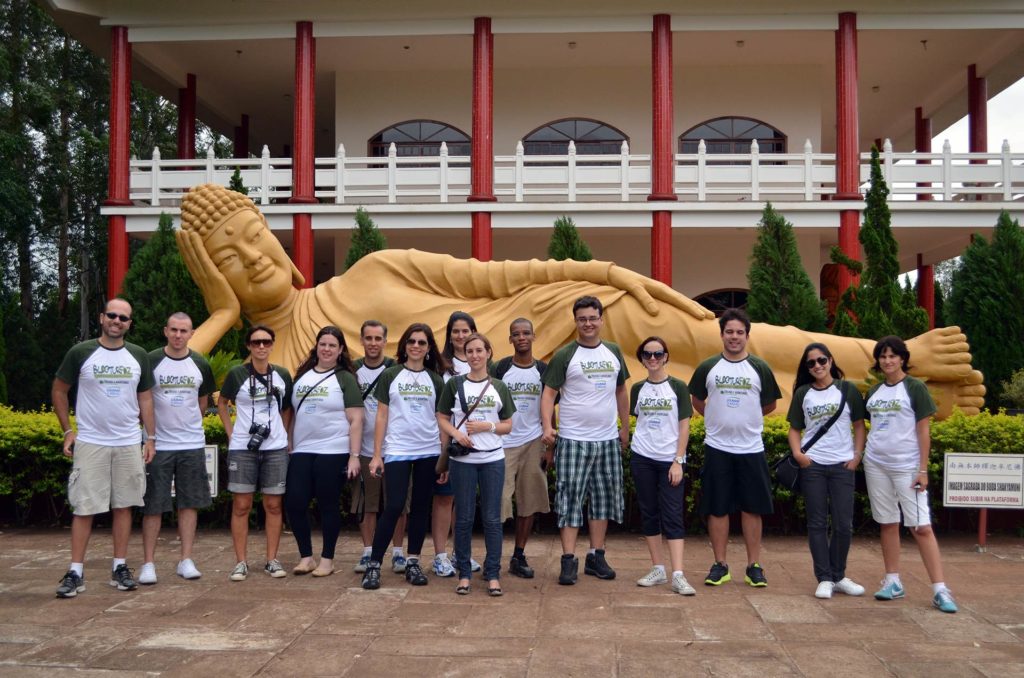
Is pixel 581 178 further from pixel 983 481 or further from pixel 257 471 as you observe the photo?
pixel 257 471

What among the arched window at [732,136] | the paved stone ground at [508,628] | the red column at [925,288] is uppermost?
the arched window at [732,136]

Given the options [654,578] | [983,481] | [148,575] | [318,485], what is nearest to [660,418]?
[654,578]

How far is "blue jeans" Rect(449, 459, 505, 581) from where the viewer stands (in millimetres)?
4629

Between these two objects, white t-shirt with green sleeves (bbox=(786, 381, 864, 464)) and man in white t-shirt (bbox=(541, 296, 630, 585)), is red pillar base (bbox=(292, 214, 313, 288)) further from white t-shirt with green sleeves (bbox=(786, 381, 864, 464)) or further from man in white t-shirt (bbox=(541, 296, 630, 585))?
white t-shirt with green sleeves (bbox=(786, 381, 864, 464))

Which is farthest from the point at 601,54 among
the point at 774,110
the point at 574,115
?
the point at 774,110

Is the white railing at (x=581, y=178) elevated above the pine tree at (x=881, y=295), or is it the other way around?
the white railing at (x=581, y=178)

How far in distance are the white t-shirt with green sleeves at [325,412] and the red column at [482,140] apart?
30.6ft

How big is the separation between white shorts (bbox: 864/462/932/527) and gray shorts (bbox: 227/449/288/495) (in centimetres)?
322

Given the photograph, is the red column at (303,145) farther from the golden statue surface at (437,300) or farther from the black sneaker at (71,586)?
the black sneaker at (71,586)

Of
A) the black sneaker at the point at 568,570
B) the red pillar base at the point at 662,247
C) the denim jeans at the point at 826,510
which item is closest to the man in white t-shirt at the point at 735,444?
the denim jeans at the point at 826,510

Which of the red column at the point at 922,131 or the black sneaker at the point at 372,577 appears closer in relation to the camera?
the black sneaker at the point at 372,577

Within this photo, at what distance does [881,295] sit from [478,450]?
5.57 m

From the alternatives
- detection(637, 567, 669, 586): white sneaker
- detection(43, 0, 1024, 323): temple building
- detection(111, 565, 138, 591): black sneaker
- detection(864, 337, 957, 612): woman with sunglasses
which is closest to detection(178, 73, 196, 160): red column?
detection(43, 0, 1024, 323): temple building

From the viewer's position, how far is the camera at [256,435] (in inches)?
194
